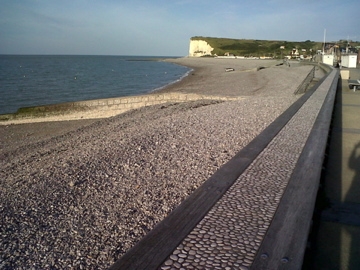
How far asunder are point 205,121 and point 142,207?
15.1 ft

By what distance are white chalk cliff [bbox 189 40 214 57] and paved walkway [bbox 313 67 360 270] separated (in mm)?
139989

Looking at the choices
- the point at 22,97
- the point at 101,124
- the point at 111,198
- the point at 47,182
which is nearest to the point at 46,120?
the point at 101,124

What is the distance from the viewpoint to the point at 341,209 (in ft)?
Result: 10.1

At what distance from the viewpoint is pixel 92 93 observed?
88.4 ft

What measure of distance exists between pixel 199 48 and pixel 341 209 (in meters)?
150

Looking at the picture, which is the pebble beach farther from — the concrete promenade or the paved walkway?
the paved walkway

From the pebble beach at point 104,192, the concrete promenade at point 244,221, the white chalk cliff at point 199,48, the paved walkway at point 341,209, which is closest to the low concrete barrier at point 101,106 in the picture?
the pebble beach at point 104,192

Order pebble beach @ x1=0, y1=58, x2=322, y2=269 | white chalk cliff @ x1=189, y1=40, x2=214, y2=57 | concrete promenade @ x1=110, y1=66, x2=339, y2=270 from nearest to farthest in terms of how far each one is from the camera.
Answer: concrete promenade @ x1=110, y1=66, x2=339, y2=270 → pebble beach @ x1=0, y1=58, x2=322, y2=269 → white chalk cliff @ x1=189, y1=40, x2=214, y2=57

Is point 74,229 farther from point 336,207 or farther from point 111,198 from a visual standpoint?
point 336,207

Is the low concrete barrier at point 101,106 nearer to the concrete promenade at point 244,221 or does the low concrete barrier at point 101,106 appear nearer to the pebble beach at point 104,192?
the pebble beach at point 104,192

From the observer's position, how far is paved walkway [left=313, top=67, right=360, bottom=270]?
2326mm

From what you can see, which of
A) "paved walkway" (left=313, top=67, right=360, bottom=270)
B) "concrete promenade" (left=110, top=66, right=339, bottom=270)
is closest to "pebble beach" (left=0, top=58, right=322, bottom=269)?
"concrete promenade" (left=110, top=66, right=339, bottom=270)

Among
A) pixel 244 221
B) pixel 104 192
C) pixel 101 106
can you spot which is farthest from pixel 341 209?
pixel 101 106

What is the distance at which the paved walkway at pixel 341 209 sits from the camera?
2.33m
